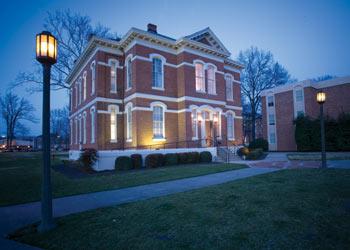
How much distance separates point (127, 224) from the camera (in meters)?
4.49

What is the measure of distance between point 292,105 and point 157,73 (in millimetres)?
Answer: 21669

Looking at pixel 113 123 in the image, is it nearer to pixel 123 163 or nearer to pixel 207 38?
pixel 123 163

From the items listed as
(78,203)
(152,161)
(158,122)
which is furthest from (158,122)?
(78,203)

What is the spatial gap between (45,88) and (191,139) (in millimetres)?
15868

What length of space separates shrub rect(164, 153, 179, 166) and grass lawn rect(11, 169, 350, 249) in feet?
31.0

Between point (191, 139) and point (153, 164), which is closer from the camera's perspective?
point (153, 164)

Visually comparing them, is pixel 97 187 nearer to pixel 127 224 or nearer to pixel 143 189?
pixel 143 189

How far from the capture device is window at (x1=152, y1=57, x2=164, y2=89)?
19.4 meters

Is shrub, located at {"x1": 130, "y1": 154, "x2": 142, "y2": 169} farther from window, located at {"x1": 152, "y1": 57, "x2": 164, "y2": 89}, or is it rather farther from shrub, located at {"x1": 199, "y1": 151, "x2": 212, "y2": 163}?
window, located at {"x1": 152, "y1": 57, "x2": 164, "y2": 89}

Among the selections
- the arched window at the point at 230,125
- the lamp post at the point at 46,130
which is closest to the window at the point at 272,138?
the arched window at the point at 230,125

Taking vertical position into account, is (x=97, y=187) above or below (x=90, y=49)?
below

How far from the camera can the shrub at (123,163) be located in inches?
570

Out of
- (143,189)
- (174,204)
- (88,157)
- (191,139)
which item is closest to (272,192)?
(174,204)

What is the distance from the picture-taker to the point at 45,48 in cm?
484
